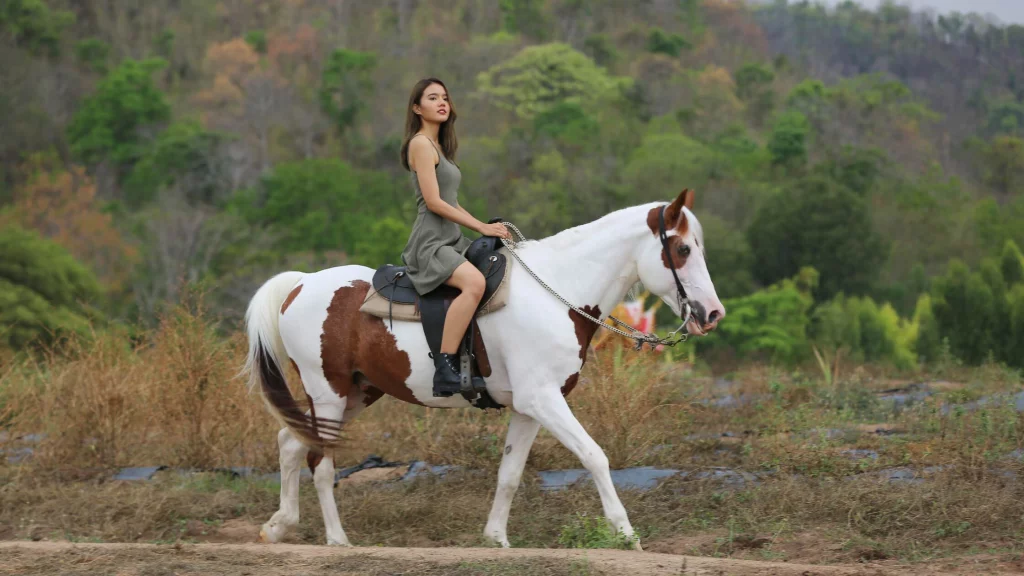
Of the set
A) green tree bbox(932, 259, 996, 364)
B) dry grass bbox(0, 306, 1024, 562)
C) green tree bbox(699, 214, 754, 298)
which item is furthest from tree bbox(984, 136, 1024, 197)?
dry grass bbox(0, 306, 1024, 562)

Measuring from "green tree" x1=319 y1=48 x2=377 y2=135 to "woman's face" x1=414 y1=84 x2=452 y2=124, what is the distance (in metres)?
62.4

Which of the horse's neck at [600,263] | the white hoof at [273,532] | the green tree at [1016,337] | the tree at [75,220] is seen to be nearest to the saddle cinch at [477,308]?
the horse's neck at [600,263]

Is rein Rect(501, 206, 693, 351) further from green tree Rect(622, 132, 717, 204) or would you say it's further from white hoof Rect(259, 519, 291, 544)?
green tree Rect(622, 132, 717, 204)

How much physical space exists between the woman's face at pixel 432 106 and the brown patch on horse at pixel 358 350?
3.50 feet

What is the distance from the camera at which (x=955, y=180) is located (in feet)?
177

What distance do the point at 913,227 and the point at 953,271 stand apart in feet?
78.7

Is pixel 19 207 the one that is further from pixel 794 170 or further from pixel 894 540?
pixel 894 540

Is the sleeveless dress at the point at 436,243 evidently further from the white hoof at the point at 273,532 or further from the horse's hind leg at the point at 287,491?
the white hoof at the point at 273,532

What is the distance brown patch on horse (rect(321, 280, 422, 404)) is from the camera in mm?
6410

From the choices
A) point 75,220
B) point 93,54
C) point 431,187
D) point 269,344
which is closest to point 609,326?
point 431,187

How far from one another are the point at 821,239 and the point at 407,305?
35.7 metres

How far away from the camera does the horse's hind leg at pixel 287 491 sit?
659cm

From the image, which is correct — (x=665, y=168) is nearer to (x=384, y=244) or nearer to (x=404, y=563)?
(x=384, y=244)

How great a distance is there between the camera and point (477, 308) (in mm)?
6203
